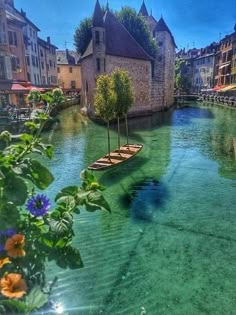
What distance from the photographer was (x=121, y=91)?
1304 centimetres

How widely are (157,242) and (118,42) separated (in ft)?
92.6

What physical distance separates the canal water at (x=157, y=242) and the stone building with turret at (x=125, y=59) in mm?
18147

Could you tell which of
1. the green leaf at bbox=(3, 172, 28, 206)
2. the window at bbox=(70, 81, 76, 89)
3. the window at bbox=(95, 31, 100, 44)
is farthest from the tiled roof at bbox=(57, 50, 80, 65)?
the green leaf at bbox=(3, 172, 28, 206)

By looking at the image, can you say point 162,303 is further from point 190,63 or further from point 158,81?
point 190,63

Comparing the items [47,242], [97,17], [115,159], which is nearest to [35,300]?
[47,242]

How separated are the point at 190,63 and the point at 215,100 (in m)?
41.1

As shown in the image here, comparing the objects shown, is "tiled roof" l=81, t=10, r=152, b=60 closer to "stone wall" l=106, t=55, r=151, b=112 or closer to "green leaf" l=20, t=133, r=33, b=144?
"stone wall" l=106, t=55, r=151, b=112

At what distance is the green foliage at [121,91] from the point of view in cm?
1290

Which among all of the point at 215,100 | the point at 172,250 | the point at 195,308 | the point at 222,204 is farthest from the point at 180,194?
the point at 215,100

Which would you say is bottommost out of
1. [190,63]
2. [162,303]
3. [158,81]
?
[162,303]

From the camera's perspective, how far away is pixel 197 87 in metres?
85.1

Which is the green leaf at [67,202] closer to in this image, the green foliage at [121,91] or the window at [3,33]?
the green foliage at [121,91]

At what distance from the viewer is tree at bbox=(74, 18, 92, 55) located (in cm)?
3469

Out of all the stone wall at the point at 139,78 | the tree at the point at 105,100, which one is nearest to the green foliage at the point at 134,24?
the stone wall at the point at 139,78
